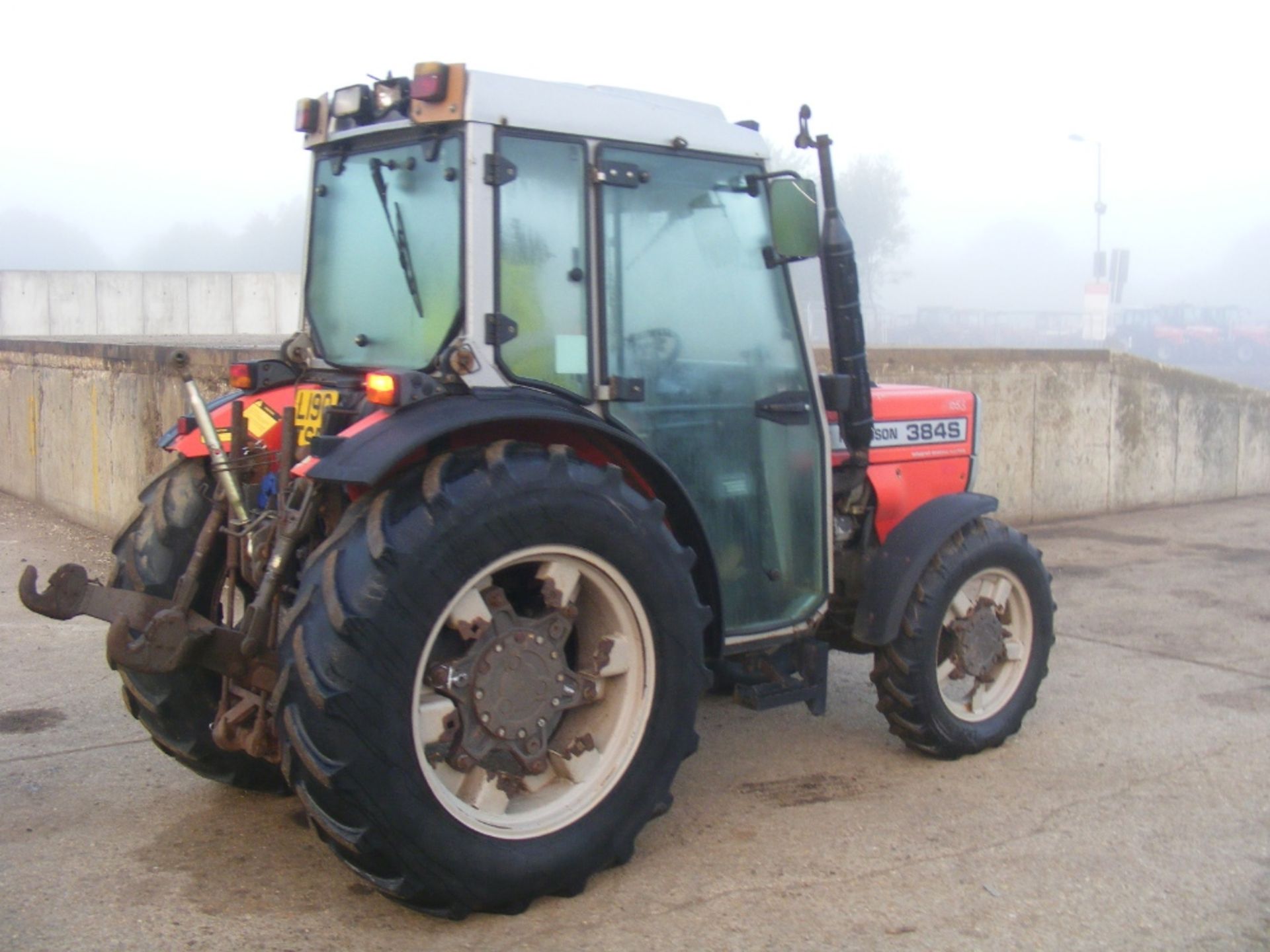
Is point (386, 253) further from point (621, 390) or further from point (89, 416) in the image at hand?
point (89, 416)

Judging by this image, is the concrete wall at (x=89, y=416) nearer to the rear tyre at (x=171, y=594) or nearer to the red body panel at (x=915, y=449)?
the rear tyre at (x=171, y=594)

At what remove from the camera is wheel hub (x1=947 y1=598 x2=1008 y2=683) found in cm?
495

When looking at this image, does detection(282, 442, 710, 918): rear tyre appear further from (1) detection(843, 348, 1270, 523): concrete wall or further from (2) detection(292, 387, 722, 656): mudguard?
(1) detection(843, 348, 1270, 523): concrete wall

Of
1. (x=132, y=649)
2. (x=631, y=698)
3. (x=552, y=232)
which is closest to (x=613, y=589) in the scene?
(x=631, y=698)

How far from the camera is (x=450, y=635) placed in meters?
3.65

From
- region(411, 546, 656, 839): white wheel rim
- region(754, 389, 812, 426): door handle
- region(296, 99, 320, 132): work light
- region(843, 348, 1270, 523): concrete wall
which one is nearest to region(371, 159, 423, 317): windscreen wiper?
region(296, 99, 320, 132): work light

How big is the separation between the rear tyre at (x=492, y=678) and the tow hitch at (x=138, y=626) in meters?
0.45

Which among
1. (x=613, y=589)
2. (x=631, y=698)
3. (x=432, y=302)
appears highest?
(x=432, y=302)

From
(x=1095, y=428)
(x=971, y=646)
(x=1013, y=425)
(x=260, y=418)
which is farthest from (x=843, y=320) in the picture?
(x=1095, y=428)

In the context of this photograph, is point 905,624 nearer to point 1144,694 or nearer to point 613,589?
point 613,589

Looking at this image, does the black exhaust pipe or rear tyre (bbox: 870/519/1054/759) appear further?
rear tyre (bbox: 870/519/1054/759)

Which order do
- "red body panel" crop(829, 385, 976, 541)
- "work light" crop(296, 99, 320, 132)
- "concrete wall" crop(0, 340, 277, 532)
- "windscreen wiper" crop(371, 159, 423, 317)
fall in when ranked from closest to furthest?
"windscreen wiper" crop(371, 159, 423, 317)
"work light" crop(296, 99, 320, 132)
"red body panel" crop(829, 385, 976, 541)
"concrete wall" crop(0, 340, 277, 532)

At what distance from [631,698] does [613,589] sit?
352mm

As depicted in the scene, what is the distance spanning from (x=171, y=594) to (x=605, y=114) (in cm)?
206
